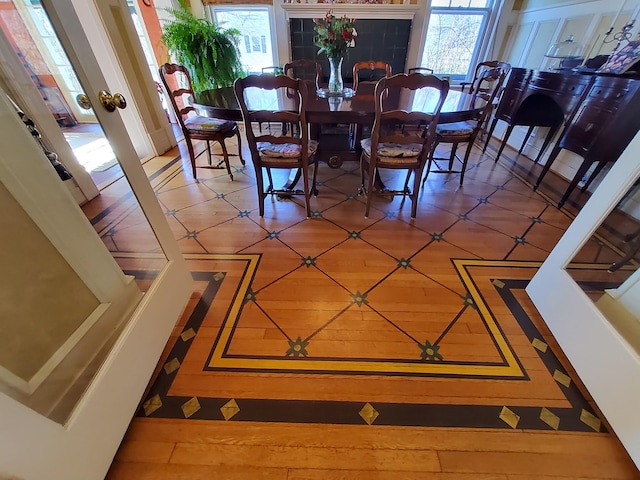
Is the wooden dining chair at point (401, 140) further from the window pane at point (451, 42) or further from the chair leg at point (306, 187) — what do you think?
the window pane at point (451, 42)

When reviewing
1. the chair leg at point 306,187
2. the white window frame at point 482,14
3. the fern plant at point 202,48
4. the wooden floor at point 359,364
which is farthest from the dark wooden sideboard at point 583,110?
the fern plant at point 202,48

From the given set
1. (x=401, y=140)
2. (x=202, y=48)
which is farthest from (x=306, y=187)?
(x=202, y=48)

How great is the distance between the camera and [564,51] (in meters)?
2.90

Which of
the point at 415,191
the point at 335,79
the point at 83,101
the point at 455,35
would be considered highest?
the point at 455,35

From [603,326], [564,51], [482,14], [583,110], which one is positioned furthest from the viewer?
[482,14]

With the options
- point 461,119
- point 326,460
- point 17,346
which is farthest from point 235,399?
point 461,119

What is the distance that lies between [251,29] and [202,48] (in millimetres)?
1053

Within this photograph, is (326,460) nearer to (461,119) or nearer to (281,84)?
(281,84)

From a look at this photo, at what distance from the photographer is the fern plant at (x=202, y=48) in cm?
336

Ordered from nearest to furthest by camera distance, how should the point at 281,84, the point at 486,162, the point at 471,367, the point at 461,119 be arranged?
the point at 471,367, the point at 281,84, the point at 461,119, the point at 486,162

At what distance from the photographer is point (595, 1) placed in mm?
2570

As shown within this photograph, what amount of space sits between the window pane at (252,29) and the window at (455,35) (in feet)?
7.93

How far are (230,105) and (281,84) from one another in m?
0.72

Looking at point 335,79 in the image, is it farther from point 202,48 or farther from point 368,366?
point 368,366
